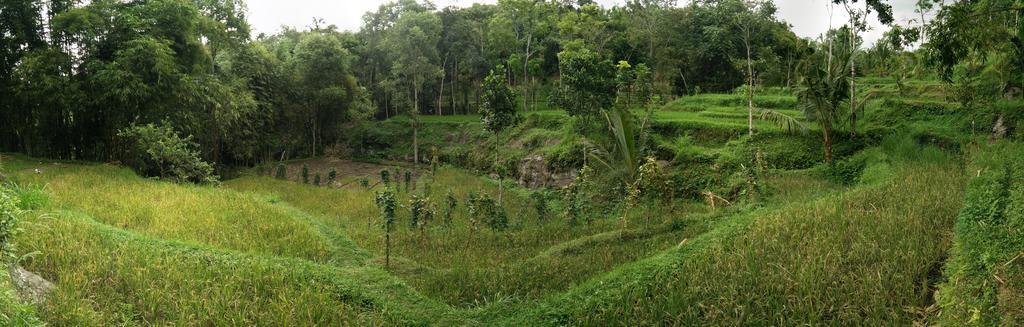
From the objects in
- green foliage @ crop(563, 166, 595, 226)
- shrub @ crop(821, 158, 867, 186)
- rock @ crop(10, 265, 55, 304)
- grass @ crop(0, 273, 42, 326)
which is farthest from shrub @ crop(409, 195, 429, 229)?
shrub @ crop(821, 158, 867, 186)

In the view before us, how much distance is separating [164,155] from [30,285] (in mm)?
11859

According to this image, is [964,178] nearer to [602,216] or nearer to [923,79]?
[602,216]

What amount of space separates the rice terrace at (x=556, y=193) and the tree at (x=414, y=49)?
315 cm

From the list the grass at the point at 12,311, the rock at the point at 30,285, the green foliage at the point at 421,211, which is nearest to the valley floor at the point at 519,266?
the grass at the point at 12,311

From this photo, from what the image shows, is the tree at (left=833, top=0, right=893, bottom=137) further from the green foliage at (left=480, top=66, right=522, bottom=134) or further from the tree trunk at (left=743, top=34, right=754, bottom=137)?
the green foliage at (left=480, top=66, right=522, bottom=134)

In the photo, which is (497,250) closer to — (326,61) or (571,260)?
(571,260)

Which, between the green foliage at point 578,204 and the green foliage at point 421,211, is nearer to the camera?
the green foliage at point 421,211

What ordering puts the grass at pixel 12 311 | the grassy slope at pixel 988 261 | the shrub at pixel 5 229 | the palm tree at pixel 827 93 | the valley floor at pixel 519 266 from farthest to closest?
the palm tree at pixel 827 93, the valley floor at pixel 519 266, the shrub at pixel 5 229, the grassy slope at pixel 988 261, the grass at pixel 12 311

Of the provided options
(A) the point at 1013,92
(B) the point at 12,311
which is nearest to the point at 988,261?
(B) the point at 12,311

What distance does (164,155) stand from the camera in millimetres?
15828

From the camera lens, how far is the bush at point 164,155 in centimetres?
1557

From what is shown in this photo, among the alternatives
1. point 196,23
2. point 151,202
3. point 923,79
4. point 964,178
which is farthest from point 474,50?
point 964,178

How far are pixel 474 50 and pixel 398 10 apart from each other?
19.1ft

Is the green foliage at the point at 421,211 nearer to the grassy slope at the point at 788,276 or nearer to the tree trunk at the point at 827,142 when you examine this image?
the grassy slope at the point at 788,276
